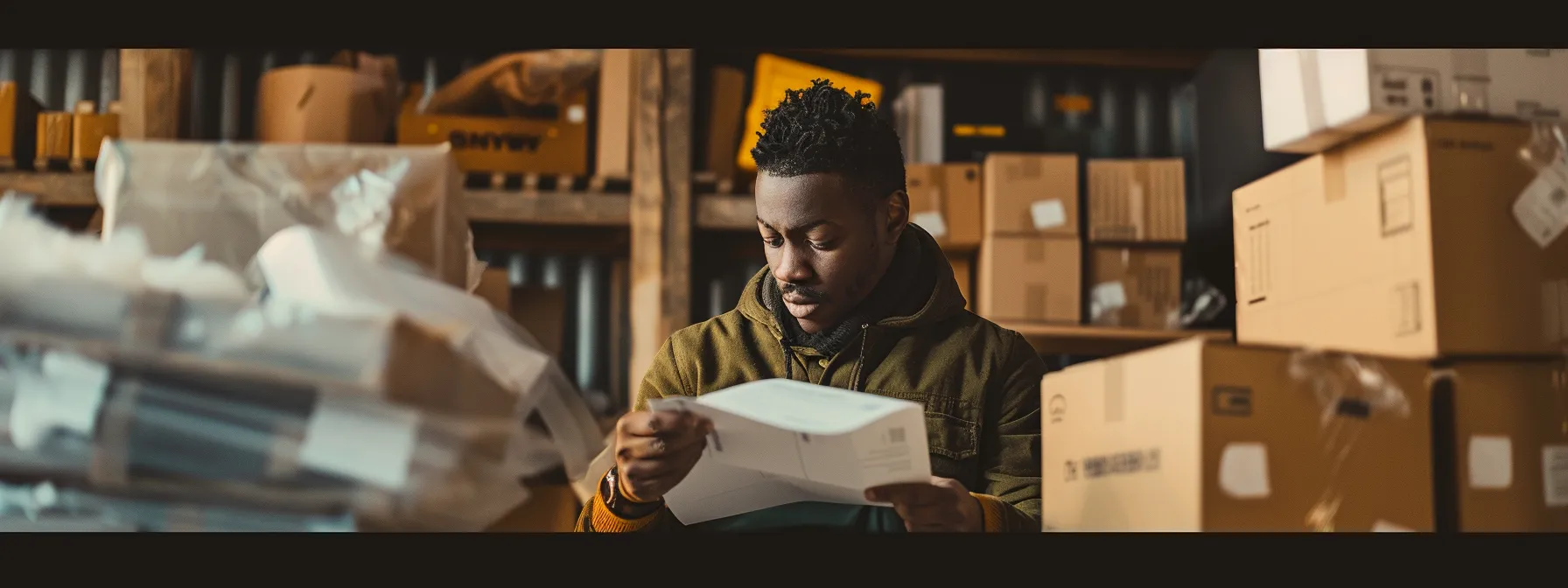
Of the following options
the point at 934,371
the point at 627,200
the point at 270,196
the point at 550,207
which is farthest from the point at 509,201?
the point at 270,196

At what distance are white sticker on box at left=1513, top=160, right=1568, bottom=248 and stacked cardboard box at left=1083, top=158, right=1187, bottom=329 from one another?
2.22 metres

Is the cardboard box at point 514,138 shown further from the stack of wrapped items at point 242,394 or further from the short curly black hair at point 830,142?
the stack of wrapped items at point 242,394

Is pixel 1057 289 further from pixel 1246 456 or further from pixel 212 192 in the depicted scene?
pixel 212 192

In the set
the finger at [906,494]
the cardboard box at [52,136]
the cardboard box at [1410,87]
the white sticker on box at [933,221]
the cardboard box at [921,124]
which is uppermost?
the cardboard box at [921,124]

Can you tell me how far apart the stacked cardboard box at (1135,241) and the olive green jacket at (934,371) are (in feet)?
5.70

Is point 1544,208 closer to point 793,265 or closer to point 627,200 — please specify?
point 793,265

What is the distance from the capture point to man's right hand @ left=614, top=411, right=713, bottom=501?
1285 millimetres

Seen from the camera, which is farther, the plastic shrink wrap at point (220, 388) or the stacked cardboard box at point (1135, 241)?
the stacked cardboard box at point (1135, 241)

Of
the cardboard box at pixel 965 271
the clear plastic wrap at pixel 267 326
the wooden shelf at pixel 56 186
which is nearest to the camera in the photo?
the clear plastic wrap at pixel 267 326

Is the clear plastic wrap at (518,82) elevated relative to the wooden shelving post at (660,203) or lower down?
elevated

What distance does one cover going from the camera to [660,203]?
3.41m

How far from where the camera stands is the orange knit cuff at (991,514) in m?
1.44

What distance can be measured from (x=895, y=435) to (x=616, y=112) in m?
2.35

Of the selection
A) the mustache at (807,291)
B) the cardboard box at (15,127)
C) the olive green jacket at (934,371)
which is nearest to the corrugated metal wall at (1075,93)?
the cardboard box at (15,127)
